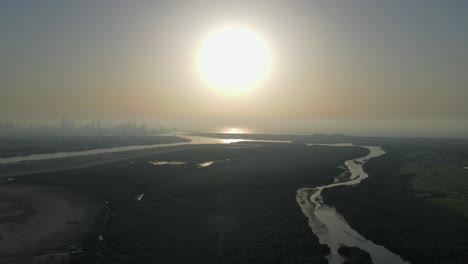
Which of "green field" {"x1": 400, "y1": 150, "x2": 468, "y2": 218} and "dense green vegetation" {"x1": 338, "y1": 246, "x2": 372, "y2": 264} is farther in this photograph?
"green field" {"x1": 400, "y1": 150, "x2": 468, "y2": 218}

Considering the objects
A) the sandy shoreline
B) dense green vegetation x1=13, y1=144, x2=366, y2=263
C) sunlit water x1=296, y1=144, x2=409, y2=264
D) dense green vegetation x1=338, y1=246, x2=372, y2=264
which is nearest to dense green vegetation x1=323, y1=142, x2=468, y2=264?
sunlit water x1=296, y1=144, x2=409, y2=264

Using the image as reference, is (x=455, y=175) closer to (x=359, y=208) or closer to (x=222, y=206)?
(x=359, y=208)

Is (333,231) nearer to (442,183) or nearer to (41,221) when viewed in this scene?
(41,221)

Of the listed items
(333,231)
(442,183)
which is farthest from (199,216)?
(442,183)

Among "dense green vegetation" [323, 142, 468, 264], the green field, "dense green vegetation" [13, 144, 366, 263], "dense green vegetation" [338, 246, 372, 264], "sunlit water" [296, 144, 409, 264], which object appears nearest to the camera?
"dense green vegetation" [338, 246, 372, 264]

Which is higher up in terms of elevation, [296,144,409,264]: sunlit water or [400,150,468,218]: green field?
[400,150,468,218]: green field

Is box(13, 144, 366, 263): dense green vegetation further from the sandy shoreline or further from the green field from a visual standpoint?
the green field

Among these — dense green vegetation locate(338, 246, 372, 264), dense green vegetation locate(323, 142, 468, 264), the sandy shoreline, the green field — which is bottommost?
dense green vegetation locate(338, 246, 372, 264)
